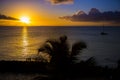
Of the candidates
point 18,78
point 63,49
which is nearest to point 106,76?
point 18,78

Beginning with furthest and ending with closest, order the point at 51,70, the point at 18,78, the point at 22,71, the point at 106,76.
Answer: the point at 22,71, the point at 18,78, the point at 106,76, the point at 51,70

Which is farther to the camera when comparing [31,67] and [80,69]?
[31,67]

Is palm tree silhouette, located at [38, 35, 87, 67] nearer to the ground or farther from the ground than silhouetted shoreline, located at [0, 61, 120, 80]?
farther from the ground

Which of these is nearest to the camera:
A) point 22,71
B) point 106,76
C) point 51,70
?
point 51,70

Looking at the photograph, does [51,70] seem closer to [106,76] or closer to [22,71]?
[106,76]

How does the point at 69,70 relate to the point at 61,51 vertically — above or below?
below

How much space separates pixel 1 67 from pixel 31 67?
3.80 metres

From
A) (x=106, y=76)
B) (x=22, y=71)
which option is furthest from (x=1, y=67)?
(x=106, y=76)

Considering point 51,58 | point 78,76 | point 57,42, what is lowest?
point 78,76

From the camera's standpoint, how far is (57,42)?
1571 cm

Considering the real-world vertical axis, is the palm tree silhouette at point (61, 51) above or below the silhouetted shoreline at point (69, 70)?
above

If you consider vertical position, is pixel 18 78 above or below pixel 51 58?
below

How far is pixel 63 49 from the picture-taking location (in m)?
15.6

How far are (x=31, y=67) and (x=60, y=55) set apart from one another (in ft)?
55.4
